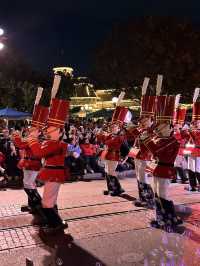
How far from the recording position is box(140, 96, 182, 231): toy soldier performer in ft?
26.7

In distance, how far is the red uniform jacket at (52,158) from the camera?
7820 mm

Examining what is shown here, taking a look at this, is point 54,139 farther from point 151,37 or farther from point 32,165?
point 151,37

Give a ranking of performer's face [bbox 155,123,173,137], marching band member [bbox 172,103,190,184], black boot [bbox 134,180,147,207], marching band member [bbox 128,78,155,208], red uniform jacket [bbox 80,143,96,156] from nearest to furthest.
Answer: performer's face [bbox 155,123,173,137], marching band member [bbox 128,78,155,208], black boot [bbox 134,180,147,207], marching band member [bbox 172,103,190,184], red uniform jacket [bbox 80,143,96,156]

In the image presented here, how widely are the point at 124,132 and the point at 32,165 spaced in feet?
8.38

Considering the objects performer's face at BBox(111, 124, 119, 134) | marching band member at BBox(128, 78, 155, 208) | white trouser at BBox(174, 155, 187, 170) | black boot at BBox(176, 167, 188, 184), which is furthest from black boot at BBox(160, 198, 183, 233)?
white trouser at BBox(174, 155, 187, 170)

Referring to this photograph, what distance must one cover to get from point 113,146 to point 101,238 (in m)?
3.57

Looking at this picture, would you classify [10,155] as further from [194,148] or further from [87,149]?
[194,148]

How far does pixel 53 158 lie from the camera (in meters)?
7.95

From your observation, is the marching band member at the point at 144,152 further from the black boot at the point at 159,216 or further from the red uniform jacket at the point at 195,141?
the red uniform jacket at the point at 195,141

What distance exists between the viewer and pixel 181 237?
7.61 m

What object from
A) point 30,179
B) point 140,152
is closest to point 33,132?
point 30,179

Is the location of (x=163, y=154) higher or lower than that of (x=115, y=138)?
lower

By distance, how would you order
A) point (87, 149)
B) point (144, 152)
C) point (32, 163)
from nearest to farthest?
point (32, 163)
point (144, 152)
point (87, 149)

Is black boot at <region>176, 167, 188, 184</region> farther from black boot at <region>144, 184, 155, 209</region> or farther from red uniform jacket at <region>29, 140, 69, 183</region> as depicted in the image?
red uniform jacket at <region>29, 140, 69, 183</region>
